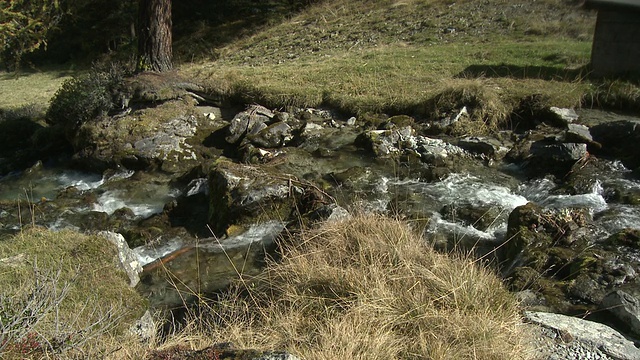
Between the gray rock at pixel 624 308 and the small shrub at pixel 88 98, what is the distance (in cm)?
1103

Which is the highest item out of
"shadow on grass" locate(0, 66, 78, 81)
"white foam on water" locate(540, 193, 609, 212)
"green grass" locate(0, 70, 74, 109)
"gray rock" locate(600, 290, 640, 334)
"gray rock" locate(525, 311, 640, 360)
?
"gray rock" locate(525, 311, 640, 360)

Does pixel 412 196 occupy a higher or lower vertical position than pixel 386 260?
lower

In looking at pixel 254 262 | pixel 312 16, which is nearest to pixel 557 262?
pixel 254 262

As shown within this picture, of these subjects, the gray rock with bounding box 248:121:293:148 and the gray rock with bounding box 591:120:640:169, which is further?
the gray rock with bounding box 248:121:293:148

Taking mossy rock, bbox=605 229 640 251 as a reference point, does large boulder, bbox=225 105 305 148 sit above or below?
below

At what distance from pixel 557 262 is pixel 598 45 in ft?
26.8

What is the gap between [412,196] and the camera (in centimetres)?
891

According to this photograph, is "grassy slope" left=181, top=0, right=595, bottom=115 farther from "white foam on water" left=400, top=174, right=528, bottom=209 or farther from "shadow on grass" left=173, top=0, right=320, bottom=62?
"white foam on water" left=400, top=174, right=528, bottom=209

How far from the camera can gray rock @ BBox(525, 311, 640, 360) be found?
154 inches

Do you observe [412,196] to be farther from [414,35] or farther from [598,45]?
[414,35]

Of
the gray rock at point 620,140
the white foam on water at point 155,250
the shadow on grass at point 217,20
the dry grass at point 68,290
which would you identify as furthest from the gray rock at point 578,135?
the shadow on grass at point 217,20

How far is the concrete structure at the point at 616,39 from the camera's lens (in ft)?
39.3

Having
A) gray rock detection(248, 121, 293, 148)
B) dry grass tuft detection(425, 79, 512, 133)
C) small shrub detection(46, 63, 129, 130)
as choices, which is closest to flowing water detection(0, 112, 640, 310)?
gray rock detection(248, 121, 293, 148)

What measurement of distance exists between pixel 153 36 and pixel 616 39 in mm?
10972
